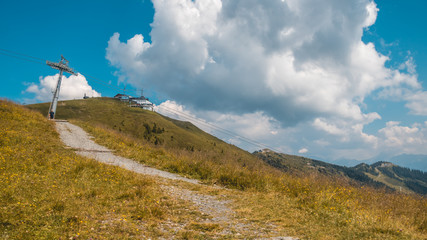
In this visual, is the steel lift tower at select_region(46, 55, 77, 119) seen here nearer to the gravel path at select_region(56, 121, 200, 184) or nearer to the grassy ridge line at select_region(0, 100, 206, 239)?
the gravel path at select_region(56, 121, 200, 184)

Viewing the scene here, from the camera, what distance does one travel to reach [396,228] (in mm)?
6492

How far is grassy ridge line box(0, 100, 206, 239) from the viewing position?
5401 mm

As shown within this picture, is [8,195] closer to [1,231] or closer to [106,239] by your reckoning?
[1,231]

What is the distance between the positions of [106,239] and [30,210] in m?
2.80

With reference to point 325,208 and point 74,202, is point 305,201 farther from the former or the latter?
point 74,202

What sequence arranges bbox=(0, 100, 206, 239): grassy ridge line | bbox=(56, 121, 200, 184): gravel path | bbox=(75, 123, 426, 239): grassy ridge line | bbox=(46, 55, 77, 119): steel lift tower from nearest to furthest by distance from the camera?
bbox=(0, 100, 206, 239): grassy ridge line < bbox=(75, 123, 426, 239): grassy ridge line < bbox=(56, 121, 200, 184): gravel path < bbox=(46, 55, 77, 119): steel lift tower

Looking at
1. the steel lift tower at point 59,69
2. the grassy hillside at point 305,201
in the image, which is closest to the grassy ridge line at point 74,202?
the grassy hillside at point 305,201

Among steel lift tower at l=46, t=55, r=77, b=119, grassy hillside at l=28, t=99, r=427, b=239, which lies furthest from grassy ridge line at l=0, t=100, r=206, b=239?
steel lift tower at l=46, t=55, r=77, b=119

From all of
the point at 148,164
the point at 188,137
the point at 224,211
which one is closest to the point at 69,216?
the point at 224,211

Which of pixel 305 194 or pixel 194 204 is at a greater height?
pixel 305 194

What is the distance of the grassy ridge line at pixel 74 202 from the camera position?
540 centimetres

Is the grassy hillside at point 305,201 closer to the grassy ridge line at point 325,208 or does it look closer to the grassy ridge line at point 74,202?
the grassy ridge line at point 325,208

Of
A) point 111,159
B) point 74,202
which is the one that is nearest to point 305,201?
point 74,202

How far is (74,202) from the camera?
22.8 feet
